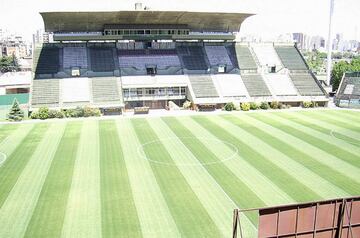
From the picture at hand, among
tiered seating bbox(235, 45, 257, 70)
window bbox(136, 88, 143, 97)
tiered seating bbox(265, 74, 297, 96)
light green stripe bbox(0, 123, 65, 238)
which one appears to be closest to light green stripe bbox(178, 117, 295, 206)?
light green stripe bbox(0, 123, 65, 238)

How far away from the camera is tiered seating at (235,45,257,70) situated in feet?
205

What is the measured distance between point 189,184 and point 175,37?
4318 cm

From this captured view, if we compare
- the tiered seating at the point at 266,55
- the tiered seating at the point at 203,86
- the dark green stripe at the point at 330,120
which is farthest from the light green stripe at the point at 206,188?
the tiered seating at the point at 266,55

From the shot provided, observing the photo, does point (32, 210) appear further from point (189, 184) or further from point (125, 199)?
point (189, 184)

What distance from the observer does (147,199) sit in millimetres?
20703

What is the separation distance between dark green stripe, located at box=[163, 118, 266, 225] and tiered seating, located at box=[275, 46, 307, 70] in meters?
34.9

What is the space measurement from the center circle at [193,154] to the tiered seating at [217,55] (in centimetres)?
3119

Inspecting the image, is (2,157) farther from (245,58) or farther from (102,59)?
(245,58)

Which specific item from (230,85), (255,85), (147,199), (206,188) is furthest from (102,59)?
(147,199)

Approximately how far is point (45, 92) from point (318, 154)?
38.6 meters

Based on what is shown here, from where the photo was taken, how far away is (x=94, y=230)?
17.1 m

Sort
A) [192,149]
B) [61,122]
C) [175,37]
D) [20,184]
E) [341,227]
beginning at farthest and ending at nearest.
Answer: [175,37]
[61,122]
[192,149]
[20,184]
[341,227]

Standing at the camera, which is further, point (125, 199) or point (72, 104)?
point (72, 104)

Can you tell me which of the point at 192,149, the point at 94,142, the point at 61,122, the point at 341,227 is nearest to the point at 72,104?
the point at 61,122
